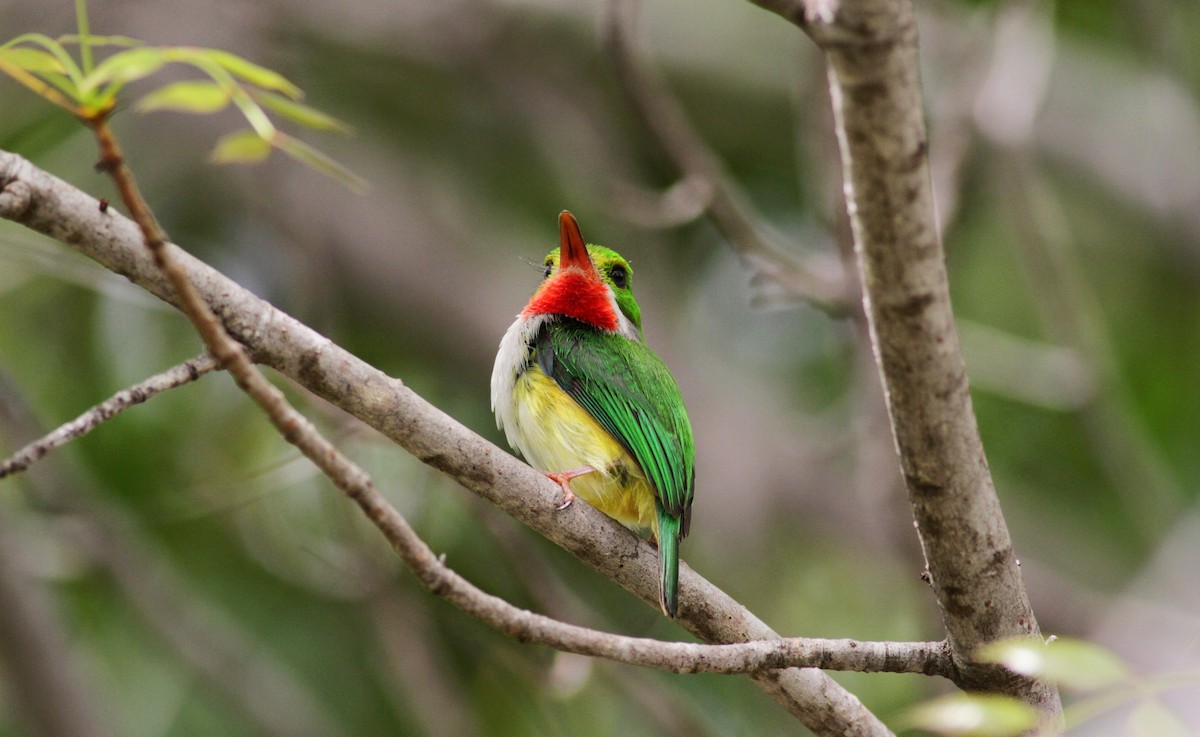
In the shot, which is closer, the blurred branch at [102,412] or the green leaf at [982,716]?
the green leaf at [982,716]

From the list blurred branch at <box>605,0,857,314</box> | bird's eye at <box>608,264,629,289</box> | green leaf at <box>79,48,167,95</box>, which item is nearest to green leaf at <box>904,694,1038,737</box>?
green leaf at <box>79,48,167,95</box>

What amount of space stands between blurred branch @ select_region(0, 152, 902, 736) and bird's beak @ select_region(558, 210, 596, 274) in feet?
4.18

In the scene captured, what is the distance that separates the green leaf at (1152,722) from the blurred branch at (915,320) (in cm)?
63

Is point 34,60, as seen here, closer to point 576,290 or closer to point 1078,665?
point 1078,665

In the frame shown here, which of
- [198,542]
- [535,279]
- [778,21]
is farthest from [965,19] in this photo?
[198,542]

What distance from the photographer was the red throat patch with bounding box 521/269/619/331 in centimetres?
373

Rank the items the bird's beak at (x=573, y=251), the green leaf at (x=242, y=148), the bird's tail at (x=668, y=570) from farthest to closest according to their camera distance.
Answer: the bird's beak at (x=573, y=251), the bird's tail at (x=668, y=570), the green leaf at (x=242, y=148)

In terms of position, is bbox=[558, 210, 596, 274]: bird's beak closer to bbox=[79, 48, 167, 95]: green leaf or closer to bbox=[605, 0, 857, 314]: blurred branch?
bbox=[605, 0, 857, 314]: blurred branch

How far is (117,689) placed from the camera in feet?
17.8

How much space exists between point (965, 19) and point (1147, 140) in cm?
123

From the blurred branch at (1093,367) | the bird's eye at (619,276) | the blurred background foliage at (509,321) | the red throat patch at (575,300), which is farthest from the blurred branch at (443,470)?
the blurred branch at (1093,367)

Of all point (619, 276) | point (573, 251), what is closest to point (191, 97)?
point (573, 251)

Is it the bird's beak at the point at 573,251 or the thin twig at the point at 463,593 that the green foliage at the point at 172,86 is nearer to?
the thin twig at the point at 463,593

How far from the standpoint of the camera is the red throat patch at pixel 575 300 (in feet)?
12.3
